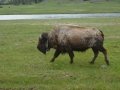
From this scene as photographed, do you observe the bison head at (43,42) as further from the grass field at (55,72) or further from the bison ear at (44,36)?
the grass field at (55,72)

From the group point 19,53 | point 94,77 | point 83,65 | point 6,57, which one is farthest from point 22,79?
point 19,53

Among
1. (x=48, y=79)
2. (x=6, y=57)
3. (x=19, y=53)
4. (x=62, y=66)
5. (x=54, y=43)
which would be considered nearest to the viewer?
→ (x=48, y=79)

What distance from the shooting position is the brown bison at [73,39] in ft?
53.9

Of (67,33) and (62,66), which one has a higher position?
(67,33)

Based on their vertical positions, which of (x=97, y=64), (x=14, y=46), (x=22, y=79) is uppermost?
(x=22, y=79)

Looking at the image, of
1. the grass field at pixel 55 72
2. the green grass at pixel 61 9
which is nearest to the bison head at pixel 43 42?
the grass field at pixel 55 72

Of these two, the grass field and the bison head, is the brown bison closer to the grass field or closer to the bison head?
the bison head

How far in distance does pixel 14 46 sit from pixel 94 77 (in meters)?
10.5

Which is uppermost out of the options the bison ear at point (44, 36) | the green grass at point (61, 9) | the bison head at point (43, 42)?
the bison ear at point (44, 36)

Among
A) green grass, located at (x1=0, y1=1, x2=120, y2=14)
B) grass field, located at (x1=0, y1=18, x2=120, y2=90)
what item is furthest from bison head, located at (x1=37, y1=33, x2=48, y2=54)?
green grass, located at (x1=0, y1=1, x2=120, y2=14)

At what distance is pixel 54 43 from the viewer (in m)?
17.3

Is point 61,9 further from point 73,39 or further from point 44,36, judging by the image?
point 73,39

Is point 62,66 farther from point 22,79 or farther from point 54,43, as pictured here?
point 22,79

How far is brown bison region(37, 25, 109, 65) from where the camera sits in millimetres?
16438
